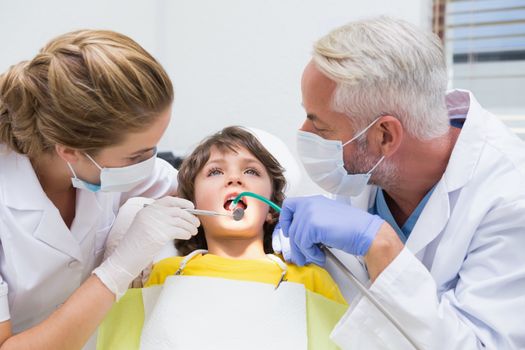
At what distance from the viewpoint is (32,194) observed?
4.22 feet

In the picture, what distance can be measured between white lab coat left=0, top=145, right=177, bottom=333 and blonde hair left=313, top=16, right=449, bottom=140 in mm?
793

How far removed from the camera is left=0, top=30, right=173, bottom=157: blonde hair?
3.76 ft

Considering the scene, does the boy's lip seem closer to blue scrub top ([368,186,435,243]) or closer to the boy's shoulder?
the boy's shoulder

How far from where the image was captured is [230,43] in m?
2.35

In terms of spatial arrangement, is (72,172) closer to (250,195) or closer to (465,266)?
(250,195)

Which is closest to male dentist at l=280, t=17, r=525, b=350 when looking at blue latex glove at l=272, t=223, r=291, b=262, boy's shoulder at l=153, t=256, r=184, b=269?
blue latex glove at l=272, t=223, r=291, b=262

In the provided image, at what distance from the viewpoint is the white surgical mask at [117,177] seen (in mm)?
1274

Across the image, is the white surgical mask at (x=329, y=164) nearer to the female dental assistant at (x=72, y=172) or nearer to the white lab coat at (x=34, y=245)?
the female dental assistant at (x=72, y=172)

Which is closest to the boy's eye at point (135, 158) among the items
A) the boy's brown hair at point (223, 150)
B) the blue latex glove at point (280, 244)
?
the boy's brown hair at point (223, 150)

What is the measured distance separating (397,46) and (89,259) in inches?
41.5

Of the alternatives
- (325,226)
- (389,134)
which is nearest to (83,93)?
(325,226)

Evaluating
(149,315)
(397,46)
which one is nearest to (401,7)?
(397,46)

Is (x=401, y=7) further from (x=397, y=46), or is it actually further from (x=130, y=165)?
(x=130, y=165)

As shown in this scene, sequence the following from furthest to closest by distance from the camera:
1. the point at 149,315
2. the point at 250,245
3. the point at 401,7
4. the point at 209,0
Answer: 1. the point at 209,0
2. the point at 401,7
3. the point at 250,245
4. the point at 149,315
